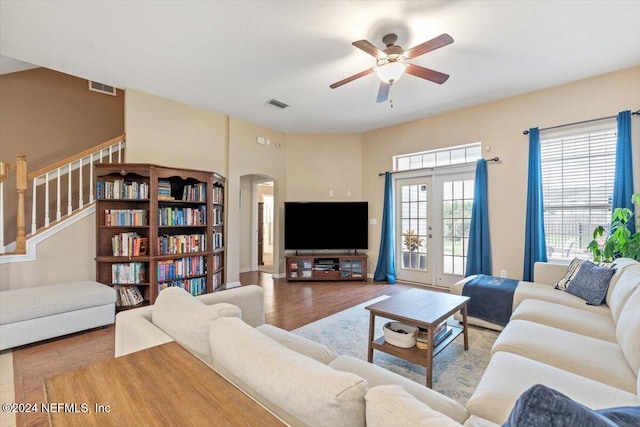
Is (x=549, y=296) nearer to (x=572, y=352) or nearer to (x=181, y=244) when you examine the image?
(x=572, y=352)

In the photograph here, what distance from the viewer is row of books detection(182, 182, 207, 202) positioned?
4.32 metres

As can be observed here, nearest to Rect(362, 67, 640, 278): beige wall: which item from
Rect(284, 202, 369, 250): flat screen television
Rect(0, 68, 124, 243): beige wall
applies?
Rect(284, 202, 369, 250): flat screen television

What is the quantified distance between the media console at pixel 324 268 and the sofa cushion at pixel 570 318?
329 cm

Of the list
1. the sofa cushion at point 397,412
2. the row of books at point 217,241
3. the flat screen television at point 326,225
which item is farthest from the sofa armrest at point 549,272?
the row of books at point 217,241

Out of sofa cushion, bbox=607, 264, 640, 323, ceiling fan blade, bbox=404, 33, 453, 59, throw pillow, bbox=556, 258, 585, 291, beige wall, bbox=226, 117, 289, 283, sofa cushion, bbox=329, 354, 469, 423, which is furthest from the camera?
beige wall, bbox=226, 117, 289, 283

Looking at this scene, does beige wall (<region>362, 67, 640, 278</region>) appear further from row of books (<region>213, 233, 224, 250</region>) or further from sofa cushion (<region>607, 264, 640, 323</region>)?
row of books (<region>213, 233, 224, 250</region>)

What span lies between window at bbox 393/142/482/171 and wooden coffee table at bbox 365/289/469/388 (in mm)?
2959

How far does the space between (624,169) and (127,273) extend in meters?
6.18

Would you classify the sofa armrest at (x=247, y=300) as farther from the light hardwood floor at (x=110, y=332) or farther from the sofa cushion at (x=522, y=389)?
the sofa cushion at (x=522, y=389)

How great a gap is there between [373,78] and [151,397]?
152 inches

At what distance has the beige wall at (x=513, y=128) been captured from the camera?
3.59m

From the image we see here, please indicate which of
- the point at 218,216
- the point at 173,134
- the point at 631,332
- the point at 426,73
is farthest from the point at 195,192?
the point at 631,332

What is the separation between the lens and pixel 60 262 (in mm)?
3553

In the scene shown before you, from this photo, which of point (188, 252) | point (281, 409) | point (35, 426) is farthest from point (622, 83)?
point (35, 426)
